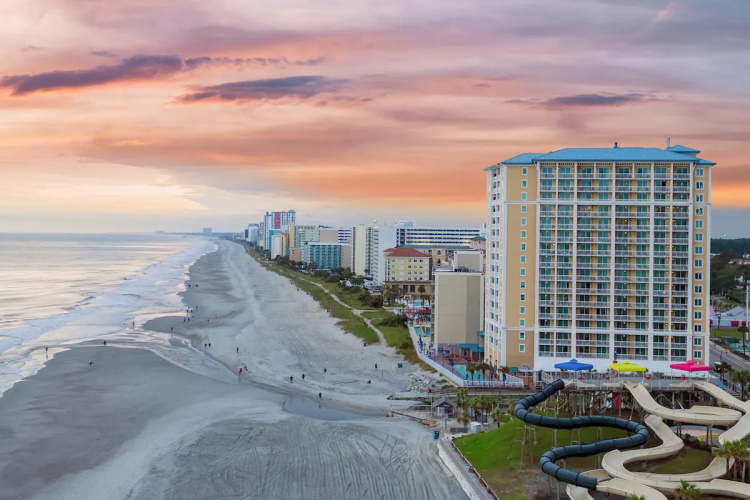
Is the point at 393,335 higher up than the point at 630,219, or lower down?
lower down

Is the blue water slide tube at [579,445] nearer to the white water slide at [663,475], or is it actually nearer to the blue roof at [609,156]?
the white water slide at [663,475]

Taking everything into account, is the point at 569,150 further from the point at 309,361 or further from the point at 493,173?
the point at 309,361

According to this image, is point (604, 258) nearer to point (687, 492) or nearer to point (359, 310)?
point (687, 492)

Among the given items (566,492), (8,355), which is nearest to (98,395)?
(8,355)

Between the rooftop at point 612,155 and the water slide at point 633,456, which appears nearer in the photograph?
the water slide at point 633,456

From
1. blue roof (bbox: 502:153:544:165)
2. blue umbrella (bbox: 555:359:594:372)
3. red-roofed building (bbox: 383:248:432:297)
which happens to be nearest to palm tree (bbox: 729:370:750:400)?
blue umbrella (bbox: 555:359:594:372)

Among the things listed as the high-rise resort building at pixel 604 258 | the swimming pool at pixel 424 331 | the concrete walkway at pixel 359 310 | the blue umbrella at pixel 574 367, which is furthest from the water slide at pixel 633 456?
the concrete walkway at pixel 359 310
